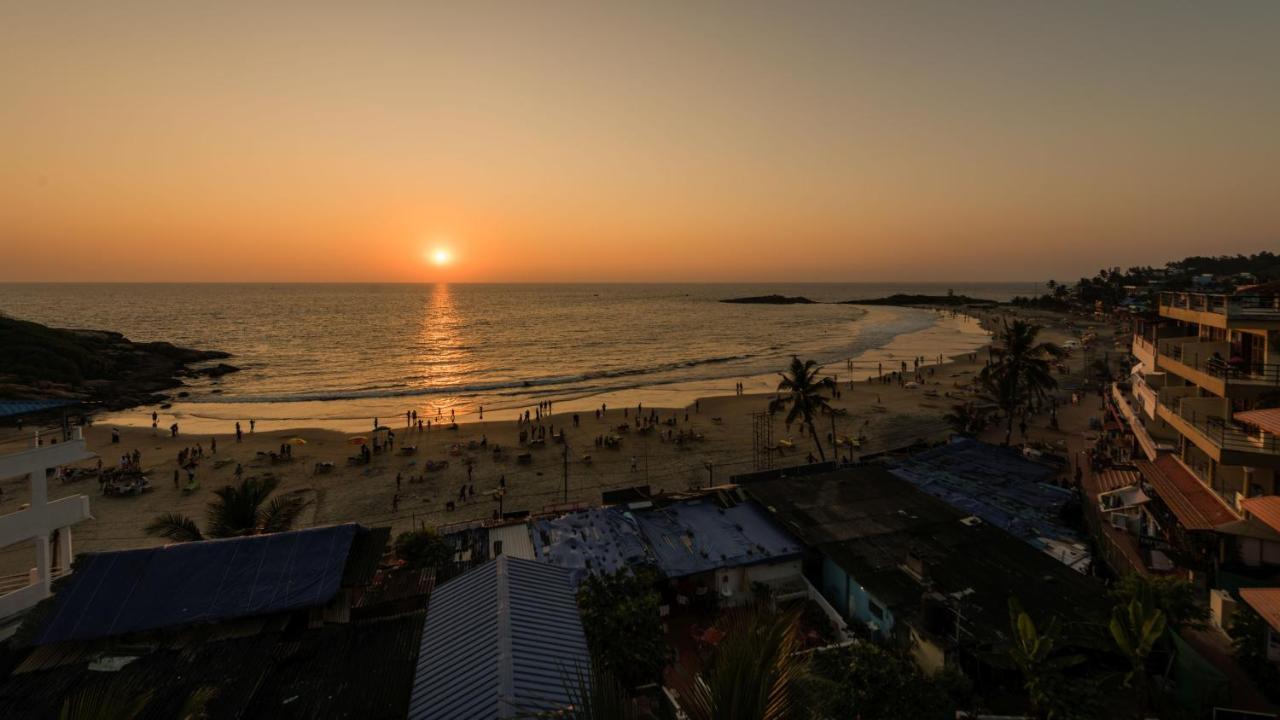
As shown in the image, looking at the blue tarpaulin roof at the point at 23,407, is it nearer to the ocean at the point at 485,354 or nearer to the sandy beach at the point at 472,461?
the sandy beach at the point at 472,461

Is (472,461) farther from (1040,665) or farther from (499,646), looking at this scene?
(1040,665)

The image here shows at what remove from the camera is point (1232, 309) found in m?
18.0

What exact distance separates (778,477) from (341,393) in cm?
5124

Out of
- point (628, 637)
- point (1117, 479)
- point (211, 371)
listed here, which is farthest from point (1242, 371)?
point (211, 371)

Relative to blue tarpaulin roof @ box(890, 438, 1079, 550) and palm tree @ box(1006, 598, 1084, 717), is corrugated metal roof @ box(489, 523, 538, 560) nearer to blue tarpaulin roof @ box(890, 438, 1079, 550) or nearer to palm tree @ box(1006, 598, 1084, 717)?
palm tree @ box(1006, 598, 1084, 717)

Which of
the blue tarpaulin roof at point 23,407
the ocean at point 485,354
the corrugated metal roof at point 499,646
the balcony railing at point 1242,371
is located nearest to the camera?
the corrugated metal roof at point 499,646

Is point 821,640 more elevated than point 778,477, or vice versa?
point 778,477

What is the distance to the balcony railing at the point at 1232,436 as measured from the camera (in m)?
15.5

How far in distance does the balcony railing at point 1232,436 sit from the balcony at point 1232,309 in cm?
297

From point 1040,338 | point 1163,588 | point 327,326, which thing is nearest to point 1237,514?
point 1163,588

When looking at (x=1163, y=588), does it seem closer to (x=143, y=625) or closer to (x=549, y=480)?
(x=143, y=625)

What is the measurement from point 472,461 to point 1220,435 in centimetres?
3289

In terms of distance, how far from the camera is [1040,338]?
94.5 m

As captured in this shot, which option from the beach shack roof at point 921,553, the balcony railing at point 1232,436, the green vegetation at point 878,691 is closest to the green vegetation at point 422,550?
the beach shack roof at point 921,553
